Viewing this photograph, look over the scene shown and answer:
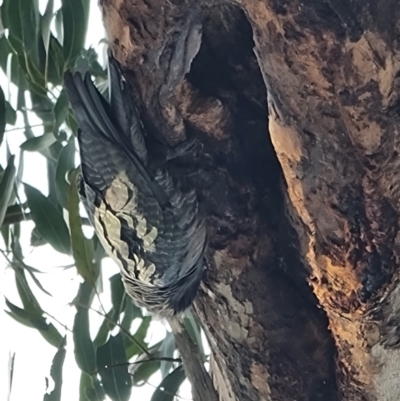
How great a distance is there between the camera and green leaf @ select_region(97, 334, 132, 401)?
0.90 m

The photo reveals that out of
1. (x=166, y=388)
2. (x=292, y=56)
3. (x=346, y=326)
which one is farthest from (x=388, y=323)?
(x=166, y=388)

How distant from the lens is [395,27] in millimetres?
438

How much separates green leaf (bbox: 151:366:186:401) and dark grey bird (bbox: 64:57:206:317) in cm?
37

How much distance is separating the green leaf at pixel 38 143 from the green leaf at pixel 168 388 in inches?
14.8

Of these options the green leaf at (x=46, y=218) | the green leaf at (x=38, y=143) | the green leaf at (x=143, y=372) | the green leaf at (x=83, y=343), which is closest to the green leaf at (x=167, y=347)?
the green leaf at (x=143, y=372)

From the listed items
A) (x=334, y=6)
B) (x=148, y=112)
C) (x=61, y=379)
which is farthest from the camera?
(x=61, y=379)

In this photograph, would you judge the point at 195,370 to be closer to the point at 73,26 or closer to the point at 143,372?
the point at 143,372

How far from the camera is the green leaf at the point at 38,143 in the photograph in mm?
892

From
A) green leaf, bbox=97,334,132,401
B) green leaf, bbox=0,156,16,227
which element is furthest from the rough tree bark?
green leaf, bbox=0,156,16,227

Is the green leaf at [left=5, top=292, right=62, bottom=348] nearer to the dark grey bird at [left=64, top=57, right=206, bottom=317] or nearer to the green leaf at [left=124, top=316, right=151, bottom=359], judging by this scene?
the green leaf at [left=124, top=316, right=151, bottom=359]

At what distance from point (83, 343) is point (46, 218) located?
0.19m

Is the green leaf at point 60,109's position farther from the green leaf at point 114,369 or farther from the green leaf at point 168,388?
the green leaf at point 168,388

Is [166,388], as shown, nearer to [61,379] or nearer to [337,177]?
[61,379]

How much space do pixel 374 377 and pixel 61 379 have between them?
45 cm
